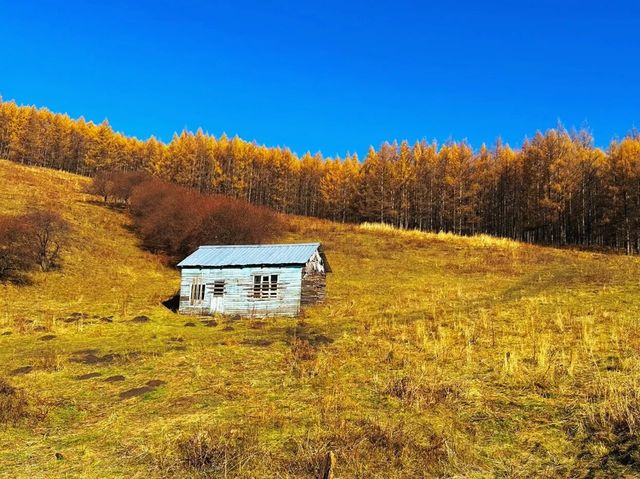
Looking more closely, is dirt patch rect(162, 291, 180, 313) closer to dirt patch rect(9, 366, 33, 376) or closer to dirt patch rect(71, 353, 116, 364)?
dirt patch rect(71, 353, 116, 364)

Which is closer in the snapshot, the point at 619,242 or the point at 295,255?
the point at 295,255

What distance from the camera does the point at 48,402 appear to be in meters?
11.4

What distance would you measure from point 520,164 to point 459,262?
33.2 meters

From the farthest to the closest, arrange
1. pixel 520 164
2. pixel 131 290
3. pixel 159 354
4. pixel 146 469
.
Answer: pixel 520 164 → pixel 131 290 → pixel 159 354 → pixel 146 469

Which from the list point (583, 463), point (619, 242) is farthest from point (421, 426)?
point (619, 242)

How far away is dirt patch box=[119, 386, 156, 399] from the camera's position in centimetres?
1191

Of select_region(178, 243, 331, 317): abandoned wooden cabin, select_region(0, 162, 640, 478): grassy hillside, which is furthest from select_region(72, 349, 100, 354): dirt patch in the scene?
select_region(178, 243, 331, 317): abandoned wooden cabin

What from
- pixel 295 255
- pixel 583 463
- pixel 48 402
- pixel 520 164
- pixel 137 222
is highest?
pixel 520 164

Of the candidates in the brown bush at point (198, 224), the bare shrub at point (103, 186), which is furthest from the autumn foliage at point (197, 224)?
the bare shrub at point (103, 186)

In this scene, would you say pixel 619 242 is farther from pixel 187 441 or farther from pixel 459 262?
pixel 187 441

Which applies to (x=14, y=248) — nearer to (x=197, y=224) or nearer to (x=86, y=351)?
(x=197, y=224)

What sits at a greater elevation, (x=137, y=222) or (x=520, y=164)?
(x=520, y=164)

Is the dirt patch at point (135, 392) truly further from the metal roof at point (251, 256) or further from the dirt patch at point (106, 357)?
the metal roof at point (251, 256)

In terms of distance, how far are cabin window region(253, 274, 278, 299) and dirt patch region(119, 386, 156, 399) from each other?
1546 centimetres
